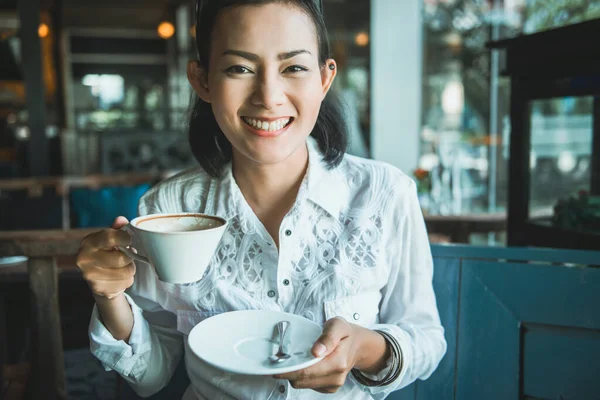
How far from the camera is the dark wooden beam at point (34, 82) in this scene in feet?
21.0

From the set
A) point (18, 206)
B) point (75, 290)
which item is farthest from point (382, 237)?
point (18, 206)

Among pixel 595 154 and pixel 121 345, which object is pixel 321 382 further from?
pixel 595 154

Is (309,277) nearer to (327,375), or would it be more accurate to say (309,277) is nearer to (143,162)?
(327,375)

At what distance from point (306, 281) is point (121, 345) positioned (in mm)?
412

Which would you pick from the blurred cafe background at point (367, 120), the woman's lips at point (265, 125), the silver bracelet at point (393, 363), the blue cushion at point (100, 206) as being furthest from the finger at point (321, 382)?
the blue cushion at point (100, 206)

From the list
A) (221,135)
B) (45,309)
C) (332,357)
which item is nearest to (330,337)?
(332,357)

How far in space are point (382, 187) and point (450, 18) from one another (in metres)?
6.22

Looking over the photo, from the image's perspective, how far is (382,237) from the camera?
3.92 feet

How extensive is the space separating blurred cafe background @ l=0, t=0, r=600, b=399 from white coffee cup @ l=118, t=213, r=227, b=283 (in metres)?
0.57

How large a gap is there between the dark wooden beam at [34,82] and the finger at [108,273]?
6467 millimetres

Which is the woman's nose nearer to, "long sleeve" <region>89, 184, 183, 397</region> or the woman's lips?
the woman's lips

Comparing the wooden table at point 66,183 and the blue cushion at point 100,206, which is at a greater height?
the wooden table at point 66,183

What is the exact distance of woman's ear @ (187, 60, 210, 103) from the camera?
1181mm

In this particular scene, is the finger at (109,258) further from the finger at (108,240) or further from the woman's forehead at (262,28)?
the woman's forehead at (262,28)
